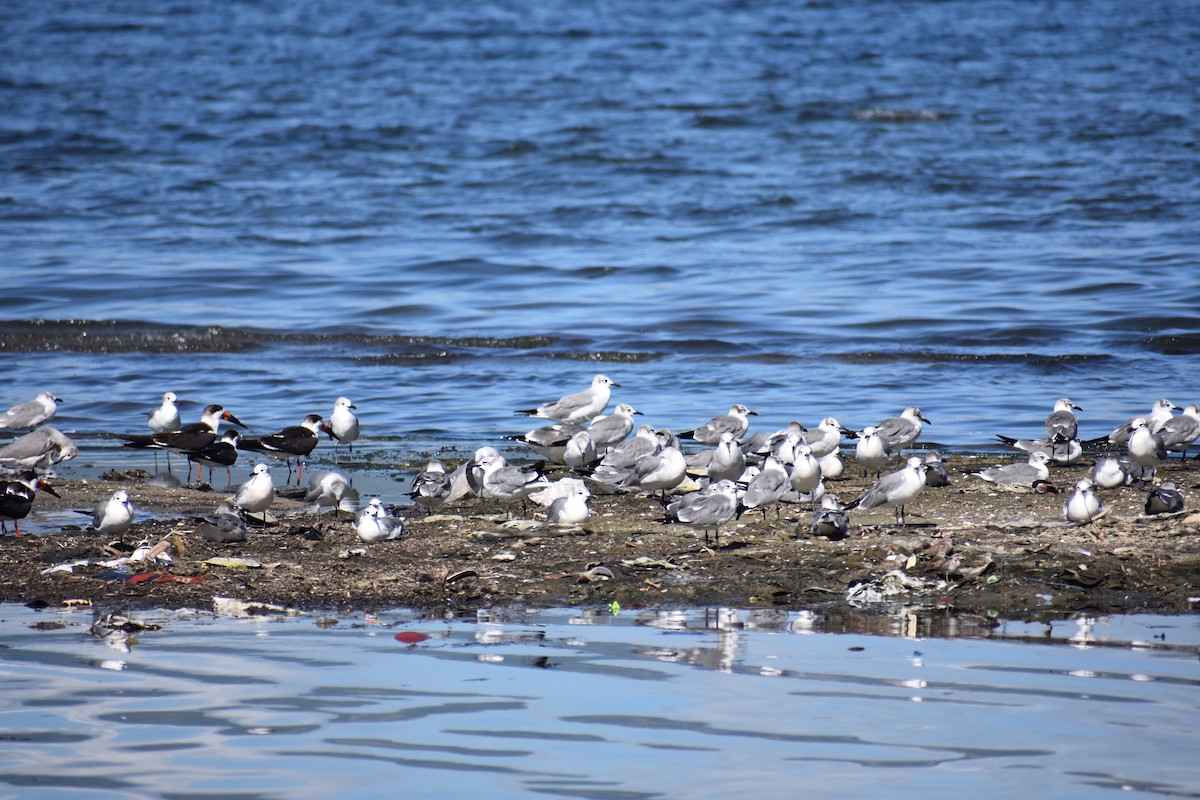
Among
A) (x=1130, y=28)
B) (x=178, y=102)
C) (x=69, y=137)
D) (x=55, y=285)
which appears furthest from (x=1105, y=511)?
(x=1130, y=28)

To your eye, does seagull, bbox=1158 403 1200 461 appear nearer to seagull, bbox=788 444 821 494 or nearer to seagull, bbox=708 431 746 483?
seagull, bbox=788 444 821 494

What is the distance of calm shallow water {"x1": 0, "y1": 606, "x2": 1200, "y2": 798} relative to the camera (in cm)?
498

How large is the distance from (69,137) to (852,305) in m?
22.8

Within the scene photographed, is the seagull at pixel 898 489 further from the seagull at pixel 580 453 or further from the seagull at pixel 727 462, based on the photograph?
the seagull at pixel 580 453

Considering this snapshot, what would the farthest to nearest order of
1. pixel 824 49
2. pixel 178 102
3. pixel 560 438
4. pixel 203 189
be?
pixel 824 49, pixel 178 102, pixel 203 189, pixel 560 438

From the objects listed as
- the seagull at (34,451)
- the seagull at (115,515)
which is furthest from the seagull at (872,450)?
the seagull at (34,451)

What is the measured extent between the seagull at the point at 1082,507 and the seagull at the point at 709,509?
203 centimetres

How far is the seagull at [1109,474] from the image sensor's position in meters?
10.1

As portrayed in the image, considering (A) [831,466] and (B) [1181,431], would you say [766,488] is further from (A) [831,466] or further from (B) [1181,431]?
(B) [1181,431]

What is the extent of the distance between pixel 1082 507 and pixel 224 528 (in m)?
5.23

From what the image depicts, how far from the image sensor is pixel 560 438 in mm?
12219

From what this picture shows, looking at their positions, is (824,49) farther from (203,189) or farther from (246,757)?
(246,757)

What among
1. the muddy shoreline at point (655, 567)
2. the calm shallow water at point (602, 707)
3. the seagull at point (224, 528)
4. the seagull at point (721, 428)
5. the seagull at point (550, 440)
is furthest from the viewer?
the seagull at point (721, 428)

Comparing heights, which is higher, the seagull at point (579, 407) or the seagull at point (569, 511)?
the seagull at point (579, 407)
